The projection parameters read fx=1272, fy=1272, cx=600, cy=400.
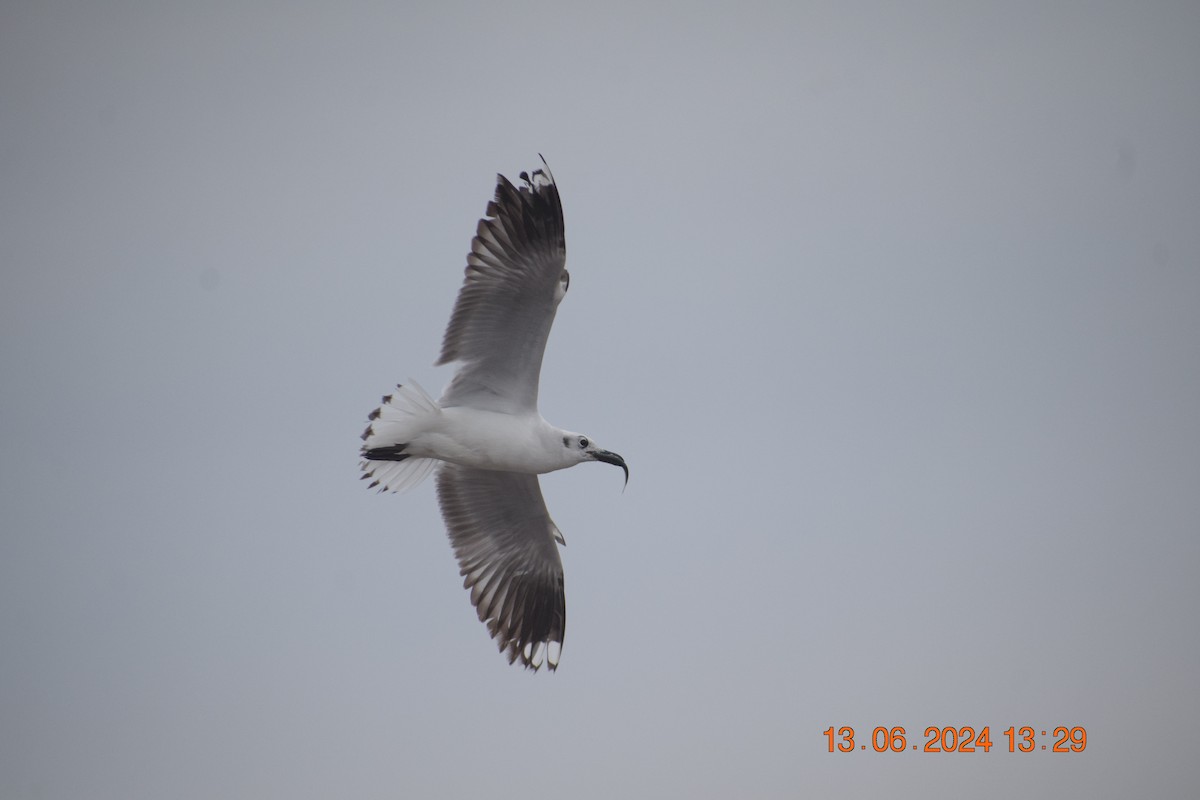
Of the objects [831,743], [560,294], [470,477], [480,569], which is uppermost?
[560,294]

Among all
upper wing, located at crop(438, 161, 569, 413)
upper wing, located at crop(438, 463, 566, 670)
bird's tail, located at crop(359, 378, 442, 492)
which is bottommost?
upper wing, located at crop(438, 463, 566, 670)

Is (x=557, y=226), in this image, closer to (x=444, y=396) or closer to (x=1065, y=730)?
(x=444, y=396)

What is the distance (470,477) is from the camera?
980 cm

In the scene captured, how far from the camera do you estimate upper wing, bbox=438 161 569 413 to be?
8.54 metres

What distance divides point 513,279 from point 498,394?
35.1 inches

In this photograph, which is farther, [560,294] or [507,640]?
[507,640]

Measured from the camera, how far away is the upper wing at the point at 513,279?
854 cm

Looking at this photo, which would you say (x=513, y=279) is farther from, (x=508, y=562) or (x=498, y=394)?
(x=508, y=562)

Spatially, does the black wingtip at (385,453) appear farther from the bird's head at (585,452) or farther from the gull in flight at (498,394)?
the bird's head at (585,452)

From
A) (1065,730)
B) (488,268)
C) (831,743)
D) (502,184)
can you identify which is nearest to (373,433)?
(488,268)

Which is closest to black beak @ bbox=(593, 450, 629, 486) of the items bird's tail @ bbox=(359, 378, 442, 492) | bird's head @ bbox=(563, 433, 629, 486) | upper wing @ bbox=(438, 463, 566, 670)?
bird's head @ bbox=(563, 433, 629, 486)

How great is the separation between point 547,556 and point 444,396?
Result: 1735mm

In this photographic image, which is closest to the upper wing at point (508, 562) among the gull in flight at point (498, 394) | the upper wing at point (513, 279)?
the gull in flight at point (498, 394)

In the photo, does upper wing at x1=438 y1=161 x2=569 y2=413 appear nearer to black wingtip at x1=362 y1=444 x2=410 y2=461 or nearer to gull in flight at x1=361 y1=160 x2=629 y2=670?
gull in flight at x1=361 y1=160 x2=629 y2=670
